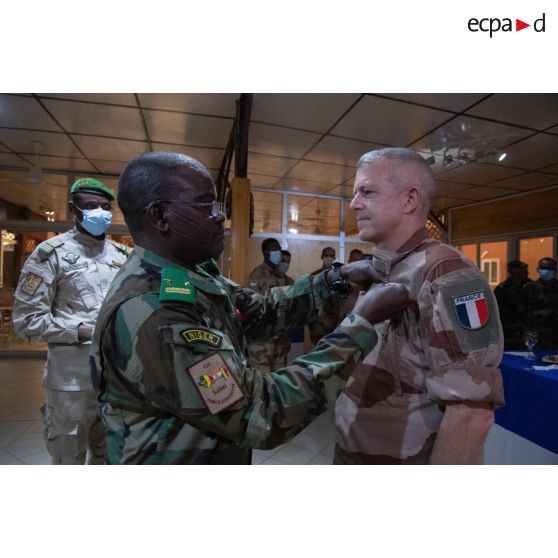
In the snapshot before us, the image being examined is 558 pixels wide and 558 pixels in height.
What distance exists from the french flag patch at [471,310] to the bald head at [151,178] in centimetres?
70

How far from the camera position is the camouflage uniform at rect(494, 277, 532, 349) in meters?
3.93

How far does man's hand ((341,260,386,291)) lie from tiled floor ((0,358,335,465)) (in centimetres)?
180

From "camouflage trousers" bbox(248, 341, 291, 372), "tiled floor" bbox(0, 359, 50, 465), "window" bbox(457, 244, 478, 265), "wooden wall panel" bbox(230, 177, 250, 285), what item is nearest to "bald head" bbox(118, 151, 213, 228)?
"wooden wall panel" bbox(230, 177, 250, 285)

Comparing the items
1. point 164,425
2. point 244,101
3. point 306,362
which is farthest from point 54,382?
point 244,101

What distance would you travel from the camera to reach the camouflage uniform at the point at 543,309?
3.75 meters

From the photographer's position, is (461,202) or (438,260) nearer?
(438,260)

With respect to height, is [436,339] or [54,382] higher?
[436,339]

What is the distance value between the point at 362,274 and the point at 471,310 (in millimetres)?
386

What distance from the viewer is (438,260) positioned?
0.98m

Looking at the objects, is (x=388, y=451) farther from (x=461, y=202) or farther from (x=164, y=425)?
(x=461, y=202)

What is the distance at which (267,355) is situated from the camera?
4.00 metres

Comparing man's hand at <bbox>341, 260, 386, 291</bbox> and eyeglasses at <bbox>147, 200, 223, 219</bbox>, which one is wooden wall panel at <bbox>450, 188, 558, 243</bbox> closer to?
man's hand at <bbox>341, 260, 386, 291</bbox>

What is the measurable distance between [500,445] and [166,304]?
2371 mm
